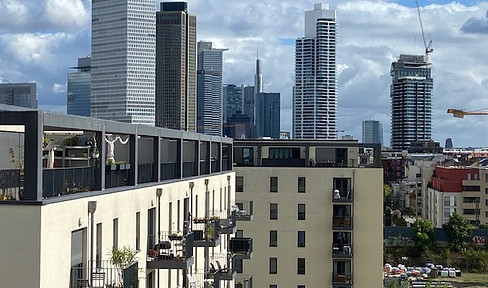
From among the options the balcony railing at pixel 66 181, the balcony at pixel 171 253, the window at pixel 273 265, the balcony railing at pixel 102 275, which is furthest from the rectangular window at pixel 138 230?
the window at pixel 273 265

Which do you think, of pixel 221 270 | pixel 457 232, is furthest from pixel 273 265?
pixel 457 232

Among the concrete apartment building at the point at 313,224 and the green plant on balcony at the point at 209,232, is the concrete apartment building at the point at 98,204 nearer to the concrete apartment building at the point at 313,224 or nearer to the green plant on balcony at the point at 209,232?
the green plant on balcony at the point at 209,232

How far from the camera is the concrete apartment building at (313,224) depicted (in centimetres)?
4719

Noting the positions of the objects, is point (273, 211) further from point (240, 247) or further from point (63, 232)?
point (63, 232)

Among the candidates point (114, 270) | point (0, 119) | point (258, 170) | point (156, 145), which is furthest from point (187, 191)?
point (258, 170)

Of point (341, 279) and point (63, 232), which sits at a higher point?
point (63, 232)

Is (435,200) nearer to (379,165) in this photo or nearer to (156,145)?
(379,165)

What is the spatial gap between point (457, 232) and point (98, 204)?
285ft

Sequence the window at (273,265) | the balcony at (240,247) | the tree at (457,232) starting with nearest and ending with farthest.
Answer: the balcony at (240,247) < the window at (273,265) < the tree at (457,232)

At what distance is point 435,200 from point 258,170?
8064cm

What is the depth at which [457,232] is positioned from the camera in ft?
323

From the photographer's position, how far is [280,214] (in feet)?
159

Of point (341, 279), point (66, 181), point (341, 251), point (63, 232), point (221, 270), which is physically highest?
point (66, 181)

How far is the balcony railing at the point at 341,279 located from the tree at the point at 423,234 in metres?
51.1
